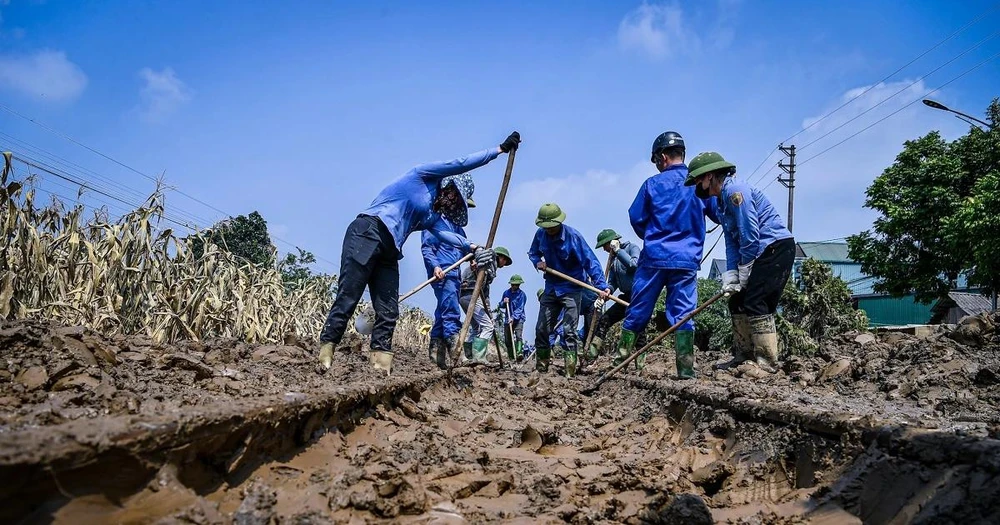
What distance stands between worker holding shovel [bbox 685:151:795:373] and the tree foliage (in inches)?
877

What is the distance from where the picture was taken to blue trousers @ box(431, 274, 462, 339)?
29.6ft

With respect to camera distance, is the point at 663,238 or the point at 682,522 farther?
the point at 663,238

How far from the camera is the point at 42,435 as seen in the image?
1.42m

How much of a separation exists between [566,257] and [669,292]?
2.44 metres

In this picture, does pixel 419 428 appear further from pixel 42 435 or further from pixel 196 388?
pixel 42 435

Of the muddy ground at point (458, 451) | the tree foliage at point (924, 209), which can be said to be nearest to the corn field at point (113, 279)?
the muddy ground at point (458, 451)

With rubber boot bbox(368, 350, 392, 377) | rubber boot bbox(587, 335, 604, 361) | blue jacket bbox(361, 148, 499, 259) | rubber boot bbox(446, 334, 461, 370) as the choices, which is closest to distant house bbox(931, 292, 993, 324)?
rubber boot bbox(587, 335, 604, 361)

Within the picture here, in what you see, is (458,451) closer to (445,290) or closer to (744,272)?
(744,272)

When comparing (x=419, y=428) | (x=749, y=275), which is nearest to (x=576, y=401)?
(x=749, y=275)

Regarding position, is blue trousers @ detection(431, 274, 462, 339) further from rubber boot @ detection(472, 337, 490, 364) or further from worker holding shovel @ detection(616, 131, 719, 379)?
worker holding shovel @ detection(616, 131, 719, 379)

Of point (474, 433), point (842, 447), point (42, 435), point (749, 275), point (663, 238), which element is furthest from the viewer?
point (663, 238)

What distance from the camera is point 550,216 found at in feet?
28.3

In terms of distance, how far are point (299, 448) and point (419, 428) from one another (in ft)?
3.80

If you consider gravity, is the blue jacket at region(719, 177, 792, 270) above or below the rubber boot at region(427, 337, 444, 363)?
above
